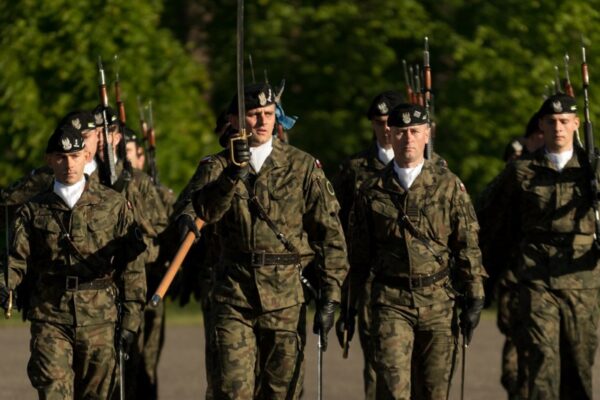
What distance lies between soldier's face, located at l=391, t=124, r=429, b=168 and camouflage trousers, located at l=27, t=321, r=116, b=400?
2.17 metres

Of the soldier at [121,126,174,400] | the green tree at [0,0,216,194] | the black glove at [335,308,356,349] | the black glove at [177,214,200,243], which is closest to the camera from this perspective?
the black glove at [177,214,200,243]

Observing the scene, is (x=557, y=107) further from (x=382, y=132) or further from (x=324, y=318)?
(x=324, y=318)

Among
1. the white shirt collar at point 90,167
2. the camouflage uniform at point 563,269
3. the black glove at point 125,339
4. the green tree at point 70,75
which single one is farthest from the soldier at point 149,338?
the green tree at point 70,75

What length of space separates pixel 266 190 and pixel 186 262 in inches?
158

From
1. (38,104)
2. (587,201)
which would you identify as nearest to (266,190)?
(587,201)

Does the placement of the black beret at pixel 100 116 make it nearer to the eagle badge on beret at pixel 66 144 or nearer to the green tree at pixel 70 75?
the eagle badge on beret at pixel 66 144

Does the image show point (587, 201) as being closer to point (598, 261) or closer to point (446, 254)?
point (598, 261)

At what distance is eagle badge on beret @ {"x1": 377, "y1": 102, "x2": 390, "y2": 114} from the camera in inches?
679

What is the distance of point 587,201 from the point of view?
15.9m

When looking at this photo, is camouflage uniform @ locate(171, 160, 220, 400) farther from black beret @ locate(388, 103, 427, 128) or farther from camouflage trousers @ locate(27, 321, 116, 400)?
black beret @ locate(388, 103, 427, 128)

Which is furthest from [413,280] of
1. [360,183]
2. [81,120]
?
[360,183]

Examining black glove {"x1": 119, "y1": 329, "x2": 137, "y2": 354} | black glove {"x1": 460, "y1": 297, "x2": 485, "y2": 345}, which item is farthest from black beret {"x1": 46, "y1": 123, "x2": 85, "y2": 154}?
black glove {"x1": 460, "y1": 297, "x2": 485, "y2": 345}

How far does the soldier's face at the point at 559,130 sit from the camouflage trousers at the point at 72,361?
3.53 meters

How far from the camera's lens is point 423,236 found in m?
14.4
